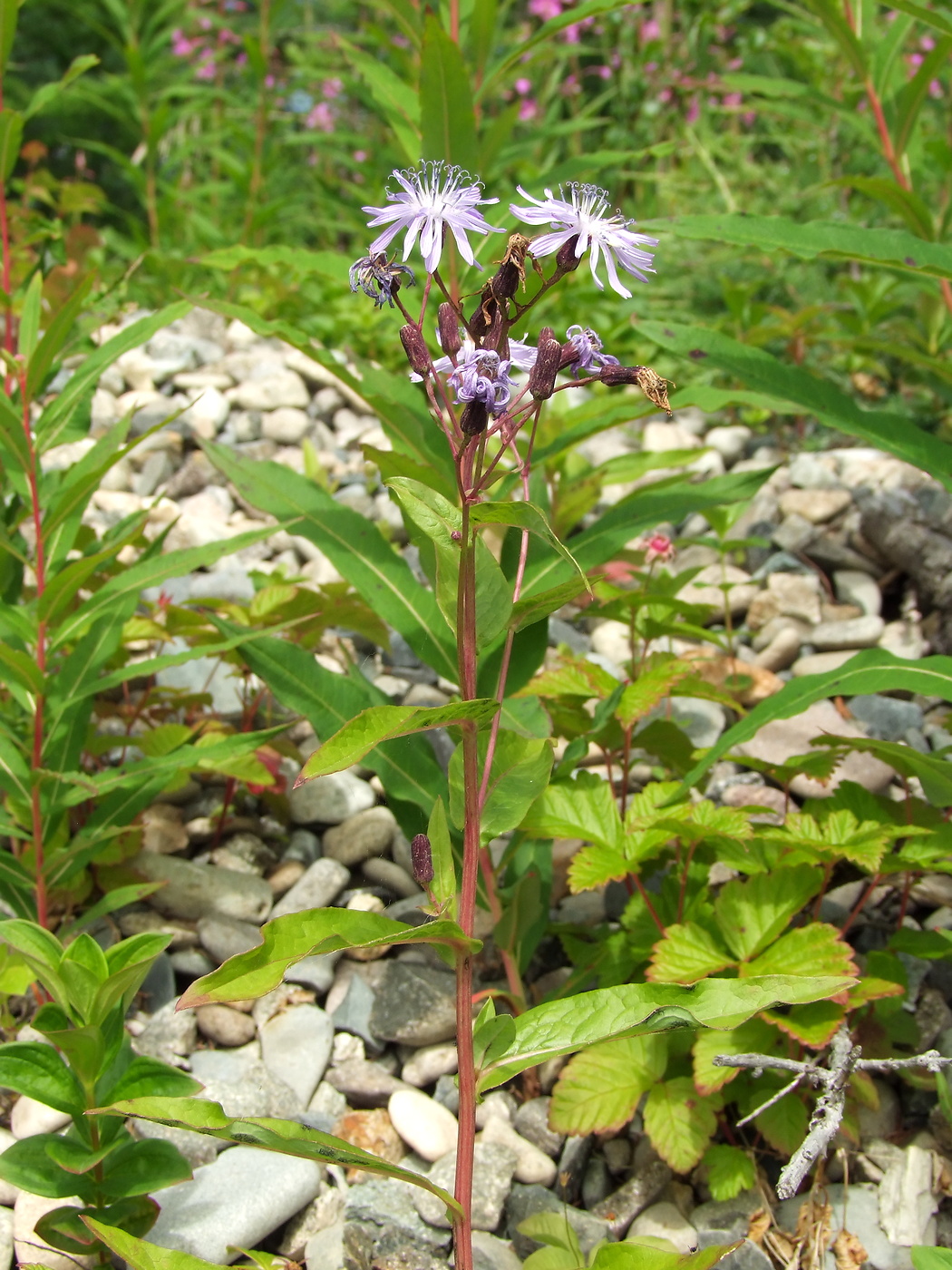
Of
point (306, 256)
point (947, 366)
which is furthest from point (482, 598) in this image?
point (947, 366)

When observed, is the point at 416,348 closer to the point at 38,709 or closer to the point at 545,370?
the point at 545,370

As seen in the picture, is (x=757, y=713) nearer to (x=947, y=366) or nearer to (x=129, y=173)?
(x=947, y=366)

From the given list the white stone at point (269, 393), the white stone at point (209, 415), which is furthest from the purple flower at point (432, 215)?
the white stone at point (269, 393)

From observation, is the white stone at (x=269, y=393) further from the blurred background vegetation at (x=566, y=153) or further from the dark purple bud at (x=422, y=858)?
the dark purple bud at (x=422, y=858)

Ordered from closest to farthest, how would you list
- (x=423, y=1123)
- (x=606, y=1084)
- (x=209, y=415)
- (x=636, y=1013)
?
(x=636, y=1013)
(x=606, y=1084)
(x=423, y=1123)
(x=209, y=415)

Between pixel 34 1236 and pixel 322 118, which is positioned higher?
pixel 322 118

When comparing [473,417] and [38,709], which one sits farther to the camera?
[38,709]

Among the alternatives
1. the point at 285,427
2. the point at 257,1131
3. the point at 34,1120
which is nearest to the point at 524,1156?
the point at 257,1131

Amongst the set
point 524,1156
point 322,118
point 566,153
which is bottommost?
point 524,1156
